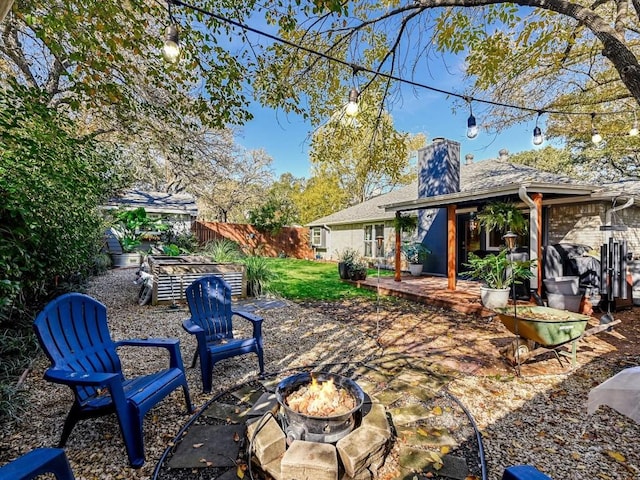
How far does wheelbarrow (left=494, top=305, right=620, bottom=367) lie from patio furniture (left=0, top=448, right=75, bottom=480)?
378cm

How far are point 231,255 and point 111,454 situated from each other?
7.23 meters

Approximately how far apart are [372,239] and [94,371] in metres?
13.1

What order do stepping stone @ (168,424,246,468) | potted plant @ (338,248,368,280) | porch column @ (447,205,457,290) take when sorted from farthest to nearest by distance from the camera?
potted plant @ (338,248,368,280), porch column @ (447,205,457,290), stepping stone @ (168,424,246,468)

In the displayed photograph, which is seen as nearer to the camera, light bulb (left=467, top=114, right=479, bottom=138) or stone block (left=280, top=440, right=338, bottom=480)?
stone block (left=280, top=440, right=338, bottom=480)

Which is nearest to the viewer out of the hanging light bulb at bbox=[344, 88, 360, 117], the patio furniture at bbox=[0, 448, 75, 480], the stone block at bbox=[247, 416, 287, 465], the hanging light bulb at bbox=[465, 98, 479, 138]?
the patio furniture at bbox=[0, 448, 75, 480]

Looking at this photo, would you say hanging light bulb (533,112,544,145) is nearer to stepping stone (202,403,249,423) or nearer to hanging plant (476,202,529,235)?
hanging plant (476,202,529,235)

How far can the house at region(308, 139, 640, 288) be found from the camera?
262 inches

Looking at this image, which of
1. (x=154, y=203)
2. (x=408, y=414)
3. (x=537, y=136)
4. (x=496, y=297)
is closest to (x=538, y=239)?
(x=496, y=297)

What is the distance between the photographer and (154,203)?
46.1 feet

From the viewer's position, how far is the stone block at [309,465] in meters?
1.79

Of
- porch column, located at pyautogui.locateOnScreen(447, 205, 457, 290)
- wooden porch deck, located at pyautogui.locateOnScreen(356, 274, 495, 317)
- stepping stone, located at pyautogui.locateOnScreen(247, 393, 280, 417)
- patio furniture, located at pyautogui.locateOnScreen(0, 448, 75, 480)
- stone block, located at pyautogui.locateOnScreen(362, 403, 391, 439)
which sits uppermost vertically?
porch column, located at pyautogui.locateOnScreen(447, 205, 457, 290)

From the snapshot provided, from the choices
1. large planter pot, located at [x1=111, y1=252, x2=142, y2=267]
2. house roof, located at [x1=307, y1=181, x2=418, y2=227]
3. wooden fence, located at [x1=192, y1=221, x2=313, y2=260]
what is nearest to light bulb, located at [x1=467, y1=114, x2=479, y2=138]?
house roof, located at [x1=307, y1=181, x2=418, y2=227]

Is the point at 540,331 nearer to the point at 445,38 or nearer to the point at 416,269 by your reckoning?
the point at 445,38

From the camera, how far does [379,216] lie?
535 inches
